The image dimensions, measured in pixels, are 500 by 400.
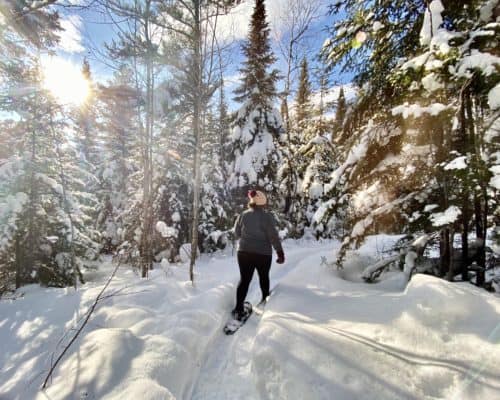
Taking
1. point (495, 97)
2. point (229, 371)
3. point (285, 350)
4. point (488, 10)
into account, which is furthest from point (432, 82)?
point (229, 371)

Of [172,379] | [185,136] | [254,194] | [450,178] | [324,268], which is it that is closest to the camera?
[172,379]

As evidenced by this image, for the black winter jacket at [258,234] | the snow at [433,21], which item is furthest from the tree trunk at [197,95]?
the snow at [433,21]

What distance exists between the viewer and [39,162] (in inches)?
298

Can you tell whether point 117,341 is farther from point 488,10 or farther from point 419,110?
point 488,10

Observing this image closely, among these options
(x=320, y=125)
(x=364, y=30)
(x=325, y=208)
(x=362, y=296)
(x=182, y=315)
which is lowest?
(x=182, y=315)

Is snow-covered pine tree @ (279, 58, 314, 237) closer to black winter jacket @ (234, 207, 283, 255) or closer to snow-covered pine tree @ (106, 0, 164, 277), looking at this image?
snow-covered pine tree @ (106, 0, 164, 277)

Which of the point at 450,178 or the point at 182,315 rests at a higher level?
the point at 450,178

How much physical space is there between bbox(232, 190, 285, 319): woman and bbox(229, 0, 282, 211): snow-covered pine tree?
349 inches

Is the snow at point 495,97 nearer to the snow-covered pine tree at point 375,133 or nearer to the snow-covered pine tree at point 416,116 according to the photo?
the snow-covered pine tree at point 416,116

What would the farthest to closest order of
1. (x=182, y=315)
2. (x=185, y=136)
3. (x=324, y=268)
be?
(x=185, y=136)
(x=324, y=268)
(x=182, y=315)

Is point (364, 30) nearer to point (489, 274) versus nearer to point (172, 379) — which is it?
point (489, 274)

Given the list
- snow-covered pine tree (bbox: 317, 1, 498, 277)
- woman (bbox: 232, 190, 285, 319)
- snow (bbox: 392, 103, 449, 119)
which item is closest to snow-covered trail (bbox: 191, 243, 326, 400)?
woman (bbox: 232, 190, 285, 319)

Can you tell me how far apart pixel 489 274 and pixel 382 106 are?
3.13 metres

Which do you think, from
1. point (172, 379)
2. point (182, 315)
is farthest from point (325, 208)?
point (172, 379)
